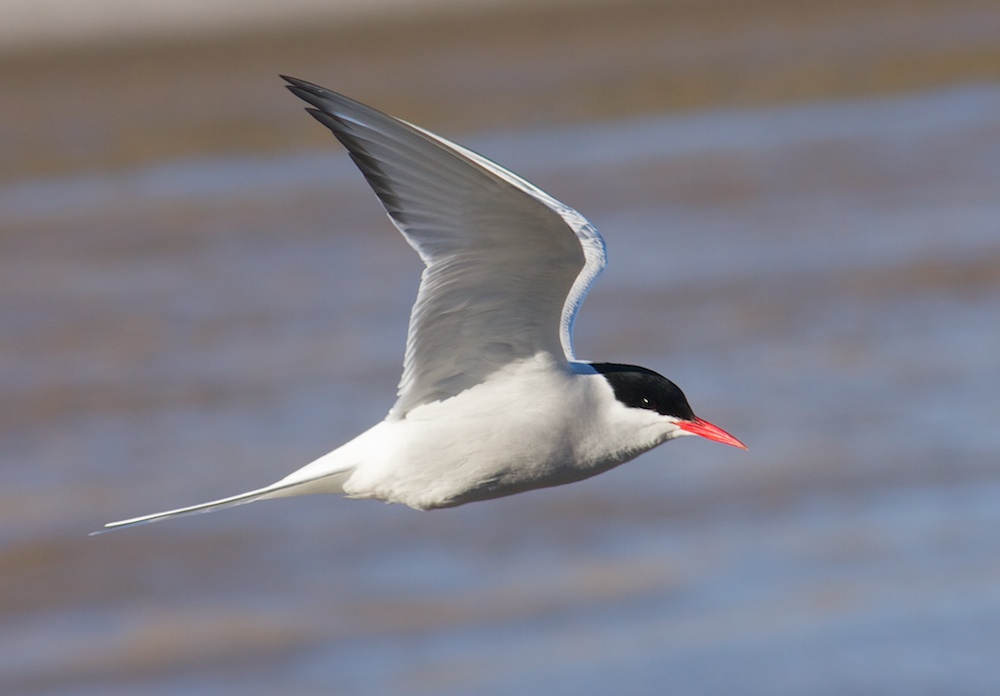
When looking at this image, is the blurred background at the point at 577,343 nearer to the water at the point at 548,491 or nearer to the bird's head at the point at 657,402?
the water at the point at 548,491

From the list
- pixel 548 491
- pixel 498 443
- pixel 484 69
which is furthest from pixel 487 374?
pixel 484 69

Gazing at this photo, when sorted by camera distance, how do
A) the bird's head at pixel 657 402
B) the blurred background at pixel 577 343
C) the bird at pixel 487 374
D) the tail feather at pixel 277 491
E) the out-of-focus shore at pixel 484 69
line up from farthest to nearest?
the out-of-focus shore at pixel 484 69
the blurred background at pixel 577 343
the bird's head at pixel 657 402
the tail feather at pixel 277 491
the bird at pixel 487 374

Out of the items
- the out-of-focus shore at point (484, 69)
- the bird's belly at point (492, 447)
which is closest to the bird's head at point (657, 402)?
the bird's belly at point (492, 447)

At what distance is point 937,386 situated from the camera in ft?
43.3

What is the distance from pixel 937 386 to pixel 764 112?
9578 millimetres

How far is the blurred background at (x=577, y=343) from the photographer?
10539 millimetres

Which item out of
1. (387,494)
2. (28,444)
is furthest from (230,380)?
(387,494)

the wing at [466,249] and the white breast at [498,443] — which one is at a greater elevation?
the wing at [466,249]

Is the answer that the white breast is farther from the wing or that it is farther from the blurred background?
the blurred background

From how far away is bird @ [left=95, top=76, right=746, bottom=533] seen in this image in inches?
200

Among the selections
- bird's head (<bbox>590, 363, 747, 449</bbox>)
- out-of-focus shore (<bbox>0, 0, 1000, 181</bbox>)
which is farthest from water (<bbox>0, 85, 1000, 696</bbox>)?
bird's head (<bbox>590, 363, 747, 449</bbox>)

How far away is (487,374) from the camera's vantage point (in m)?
5.55

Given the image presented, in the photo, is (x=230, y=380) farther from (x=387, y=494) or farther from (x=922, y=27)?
(x=922, y=27)

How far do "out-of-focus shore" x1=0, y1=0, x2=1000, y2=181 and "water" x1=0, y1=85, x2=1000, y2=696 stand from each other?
8.49 feet
